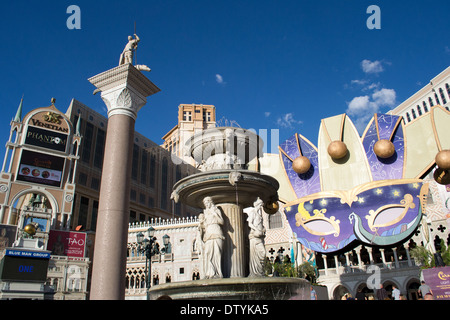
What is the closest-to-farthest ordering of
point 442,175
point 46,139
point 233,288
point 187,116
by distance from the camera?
point 233,288, point 442,175, point 46,139, point 187,116

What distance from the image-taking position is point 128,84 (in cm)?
1086

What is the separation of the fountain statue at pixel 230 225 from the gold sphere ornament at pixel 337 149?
16.4m

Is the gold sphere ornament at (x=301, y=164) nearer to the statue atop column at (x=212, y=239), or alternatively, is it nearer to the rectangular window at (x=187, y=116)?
the statue atop column at (x=212, y=239)

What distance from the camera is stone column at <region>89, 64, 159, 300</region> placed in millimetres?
8719

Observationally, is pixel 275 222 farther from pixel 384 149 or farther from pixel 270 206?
pixel 270 206

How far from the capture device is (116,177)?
31.7ft

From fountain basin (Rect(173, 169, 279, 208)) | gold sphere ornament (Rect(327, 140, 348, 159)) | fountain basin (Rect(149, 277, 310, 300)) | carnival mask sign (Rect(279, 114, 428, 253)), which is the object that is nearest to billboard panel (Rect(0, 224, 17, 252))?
carnival mask sign (Rect(279, 114, 428, 253))

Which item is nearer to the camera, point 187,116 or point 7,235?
point 7,235

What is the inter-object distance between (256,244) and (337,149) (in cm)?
1867

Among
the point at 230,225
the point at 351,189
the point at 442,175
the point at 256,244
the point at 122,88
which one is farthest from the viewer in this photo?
the point at 351,189

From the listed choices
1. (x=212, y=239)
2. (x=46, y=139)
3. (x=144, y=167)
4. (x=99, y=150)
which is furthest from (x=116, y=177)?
(x=144, y=167)

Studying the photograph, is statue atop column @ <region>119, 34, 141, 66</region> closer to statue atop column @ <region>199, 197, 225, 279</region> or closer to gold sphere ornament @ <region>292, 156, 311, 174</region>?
statue atop column @ <region>199, 197, 225, 279</region>
